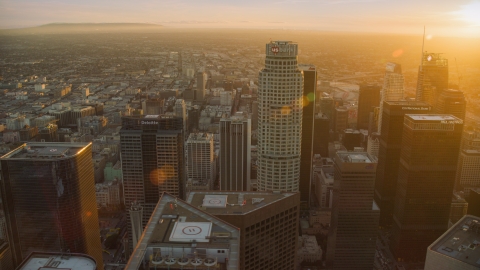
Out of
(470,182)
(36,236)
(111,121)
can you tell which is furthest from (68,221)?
(470,182)

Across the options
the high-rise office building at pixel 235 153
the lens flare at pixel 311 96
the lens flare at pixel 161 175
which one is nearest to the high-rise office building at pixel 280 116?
the high-rise office building at pixel 235 153

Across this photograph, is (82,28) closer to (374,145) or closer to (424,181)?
(374,145)

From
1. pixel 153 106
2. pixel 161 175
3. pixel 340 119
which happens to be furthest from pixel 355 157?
pixel 153 106

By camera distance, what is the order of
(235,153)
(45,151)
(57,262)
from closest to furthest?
1. (57,262)
2. (45,151)
3. (235,153)

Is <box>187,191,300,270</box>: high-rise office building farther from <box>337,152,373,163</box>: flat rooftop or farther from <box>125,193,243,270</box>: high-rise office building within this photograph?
<box>337,152,373,163</box>: flat rooftop

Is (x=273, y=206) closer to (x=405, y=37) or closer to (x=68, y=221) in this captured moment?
(x=68, y=221)

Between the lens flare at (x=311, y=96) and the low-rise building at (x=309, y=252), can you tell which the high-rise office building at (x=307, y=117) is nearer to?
the lens flare at (x=311, y=96)
